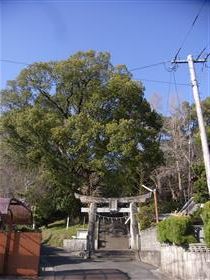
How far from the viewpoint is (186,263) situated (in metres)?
11.8

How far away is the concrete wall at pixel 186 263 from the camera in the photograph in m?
10.9

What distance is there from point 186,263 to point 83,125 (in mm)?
17117

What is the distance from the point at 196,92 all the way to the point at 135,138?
15.8m

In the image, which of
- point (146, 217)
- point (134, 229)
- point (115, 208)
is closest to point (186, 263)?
point (146, 217)

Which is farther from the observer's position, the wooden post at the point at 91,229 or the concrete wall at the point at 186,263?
the wooden post at the point at 91,229

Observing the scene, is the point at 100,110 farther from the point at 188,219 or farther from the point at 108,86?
the point at 188,219

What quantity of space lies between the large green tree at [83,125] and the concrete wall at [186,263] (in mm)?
13767

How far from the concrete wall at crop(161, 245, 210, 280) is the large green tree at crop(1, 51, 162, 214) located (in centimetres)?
1377

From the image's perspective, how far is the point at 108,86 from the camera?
96.5ft

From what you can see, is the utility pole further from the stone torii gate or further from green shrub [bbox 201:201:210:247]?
the stone torii gate

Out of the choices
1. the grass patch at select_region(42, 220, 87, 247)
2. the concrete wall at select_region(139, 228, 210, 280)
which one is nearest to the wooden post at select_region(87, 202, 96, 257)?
the grass patch at select_region(42, 220, 87, 247)

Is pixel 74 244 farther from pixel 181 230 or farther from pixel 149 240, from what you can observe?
pixel 181 230

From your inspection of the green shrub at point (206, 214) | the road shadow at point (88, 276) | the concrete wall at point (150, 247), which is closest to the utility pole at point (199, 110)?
the green shrub at point (206, 214)

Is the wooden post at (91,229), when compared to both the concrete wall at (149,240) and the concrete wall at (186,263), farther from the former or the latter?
the concrete wall at (186,263)
